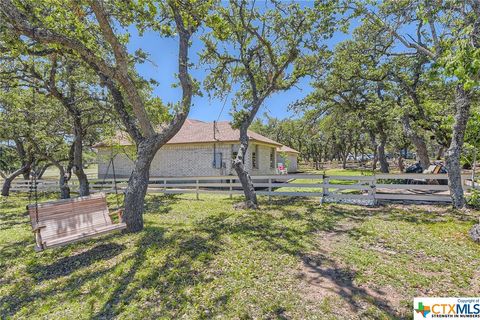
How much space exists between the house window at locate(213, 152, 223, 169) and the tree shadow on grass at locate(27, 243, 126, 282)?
1208 centimetres

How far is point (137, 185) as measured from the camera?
6.23 meters

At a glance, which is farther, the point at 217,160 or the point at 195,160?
the point at 195,160

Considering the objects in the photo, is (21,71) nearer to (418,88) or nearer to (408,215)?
(408,215)

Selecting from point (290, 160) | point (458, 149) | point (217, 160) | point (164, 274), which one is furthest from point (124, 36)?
point (290, 160)

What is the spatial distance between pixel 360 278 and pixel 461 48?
3507mm

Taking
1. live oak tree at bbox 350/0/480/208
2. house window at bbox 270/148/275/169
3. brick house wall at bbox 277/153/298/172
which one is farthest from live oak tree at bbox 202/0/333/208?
brick house wall at bbox 277/153/298/172

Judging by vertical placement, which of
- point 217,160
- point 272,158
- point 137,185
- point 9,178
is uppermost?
point 272,158

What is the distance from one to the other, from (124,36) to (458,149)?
34.2 feet

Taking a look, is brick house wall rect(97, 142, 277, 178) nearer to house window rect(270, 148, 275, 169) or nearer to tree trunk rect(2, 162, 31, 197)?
house window rect(270, 148, 275, 169)

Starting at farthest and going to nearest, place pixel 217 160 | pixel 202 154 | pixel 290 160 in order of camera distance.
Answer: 1. pixel 290 160
2. pixel 202 154
3. pixel 217 160

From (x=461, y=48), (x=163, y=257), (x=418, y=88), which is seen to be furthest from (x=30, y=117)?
(x=418, y=88)

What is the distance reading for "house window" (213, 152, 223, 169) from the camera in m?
17.5

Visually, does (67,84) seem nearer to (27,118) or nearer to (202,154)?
(27,118)

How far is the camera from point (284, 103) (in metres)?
13.1
